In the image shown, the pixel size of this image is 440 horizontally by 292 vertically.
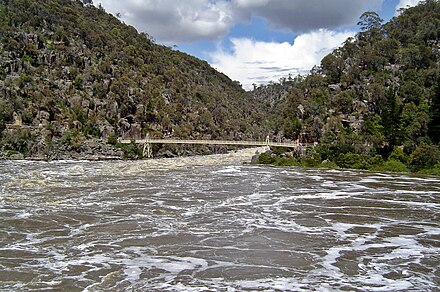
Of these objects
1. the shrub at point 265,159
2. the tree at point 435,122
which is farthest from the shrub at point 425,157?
the shrub at point 265,159

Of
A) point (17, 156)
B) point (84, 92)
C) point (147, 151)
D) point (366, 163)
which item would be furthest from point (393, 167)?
point (84, 92)

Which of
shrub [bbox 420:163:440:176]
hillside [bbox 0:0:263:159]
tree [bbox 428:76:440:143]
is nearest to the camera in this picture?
shrub [bbox 420:163:440:176]

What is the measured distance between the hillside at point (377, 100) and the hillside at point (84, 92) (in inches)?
1249

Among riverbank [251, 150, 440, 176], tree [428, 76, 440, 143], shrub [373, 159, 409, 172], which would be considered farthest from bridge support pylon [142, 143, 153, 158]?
tree [428, 76, 440, 143]

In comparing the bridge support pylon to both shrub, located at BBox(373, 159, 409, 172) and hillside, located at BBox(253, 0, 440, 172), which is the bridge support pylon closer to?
hillside, located at BBox(253, 0, 440, 172)

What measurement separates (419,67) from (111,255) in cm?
8292

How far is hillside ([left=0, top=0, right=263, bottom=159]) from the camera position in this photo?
80000 millimetres

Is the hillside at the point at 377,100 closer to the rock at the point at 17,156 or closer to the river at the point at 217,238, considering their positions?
the river at the point at 217,238

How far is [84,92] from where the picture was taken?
99062 mm

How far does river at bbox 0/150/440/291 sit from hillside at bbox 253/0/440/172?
21995 millimetres

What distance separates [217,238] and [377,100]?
6537cm

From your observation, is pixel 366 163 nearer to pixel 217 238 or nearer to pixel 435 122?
pixel 435 122

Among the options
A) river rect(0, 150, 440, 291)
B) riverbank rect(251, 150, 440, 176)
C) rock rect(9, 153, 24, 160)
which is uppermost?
rock rect(9, 153, 24, 160)

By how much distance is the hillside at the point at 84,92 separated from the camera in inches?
3150
